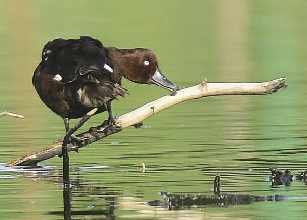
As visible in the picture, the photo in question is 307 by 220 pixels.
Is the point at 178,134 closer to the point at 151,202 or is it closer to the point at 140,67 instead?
the point at 140,67

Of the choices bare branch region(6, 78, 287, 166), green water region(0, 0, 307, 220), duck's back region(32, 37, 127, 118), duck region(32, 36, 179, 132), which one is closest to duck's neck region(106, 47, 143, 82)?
duck region(32, 36, 179, 132)

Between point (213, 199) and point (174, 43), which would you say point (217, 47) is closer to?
point (174, 43)

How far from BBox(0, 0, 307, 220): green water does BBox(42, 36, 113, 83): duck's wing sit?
→ 38.0 inches

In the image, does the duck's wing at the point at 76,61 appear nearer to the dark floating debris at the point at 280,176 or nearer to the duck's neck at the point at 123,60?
the duck's neck at the point at 123,60

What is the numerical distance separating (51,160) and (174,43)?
15.4m

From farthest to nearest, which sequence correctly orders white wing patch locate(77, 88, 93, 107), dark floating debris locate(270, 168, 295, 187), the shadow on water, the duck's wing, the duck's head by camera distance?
the duck's head
dark floating debris locate(270, 168, 295, 187)
white wing patch locate(77, 88, 93, 107)
the duck's wing
the shadow on water

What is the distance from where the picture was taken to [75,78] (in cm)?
945

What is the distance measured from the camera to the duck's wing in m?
9.45

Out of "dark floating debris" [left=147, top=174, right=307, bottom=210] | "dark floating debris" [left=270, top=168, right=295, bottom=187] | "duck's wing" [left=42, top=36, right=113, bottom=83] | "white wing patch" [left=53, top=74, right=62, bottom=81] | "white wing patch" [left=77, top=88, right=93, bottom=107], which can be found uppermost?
"duck's wing" [left=42, top=36, right=113, bottom=83]

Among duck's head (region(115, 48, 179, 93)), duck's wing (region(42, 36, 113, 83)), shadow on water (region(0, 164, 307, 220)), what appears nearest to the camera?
shadow on water (region(0, 164, 307, 220))

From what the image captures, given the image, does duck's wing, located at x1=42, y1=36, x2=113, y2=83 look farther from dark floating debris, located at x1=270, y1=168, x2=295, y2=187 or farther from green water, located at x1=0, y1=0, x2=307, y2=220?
dark floating debris, located at x1=270, y1=168, x2=295, y2=187

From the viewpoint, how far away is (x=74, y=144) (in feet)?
34.8

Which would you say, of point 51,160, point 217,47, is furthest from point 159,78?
point 217,47

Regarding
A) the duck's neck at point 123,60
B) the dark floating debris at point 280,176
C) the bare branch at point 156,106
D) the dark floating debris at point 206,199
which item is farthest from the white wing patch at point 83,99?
the dark floating debris at point 280,176
